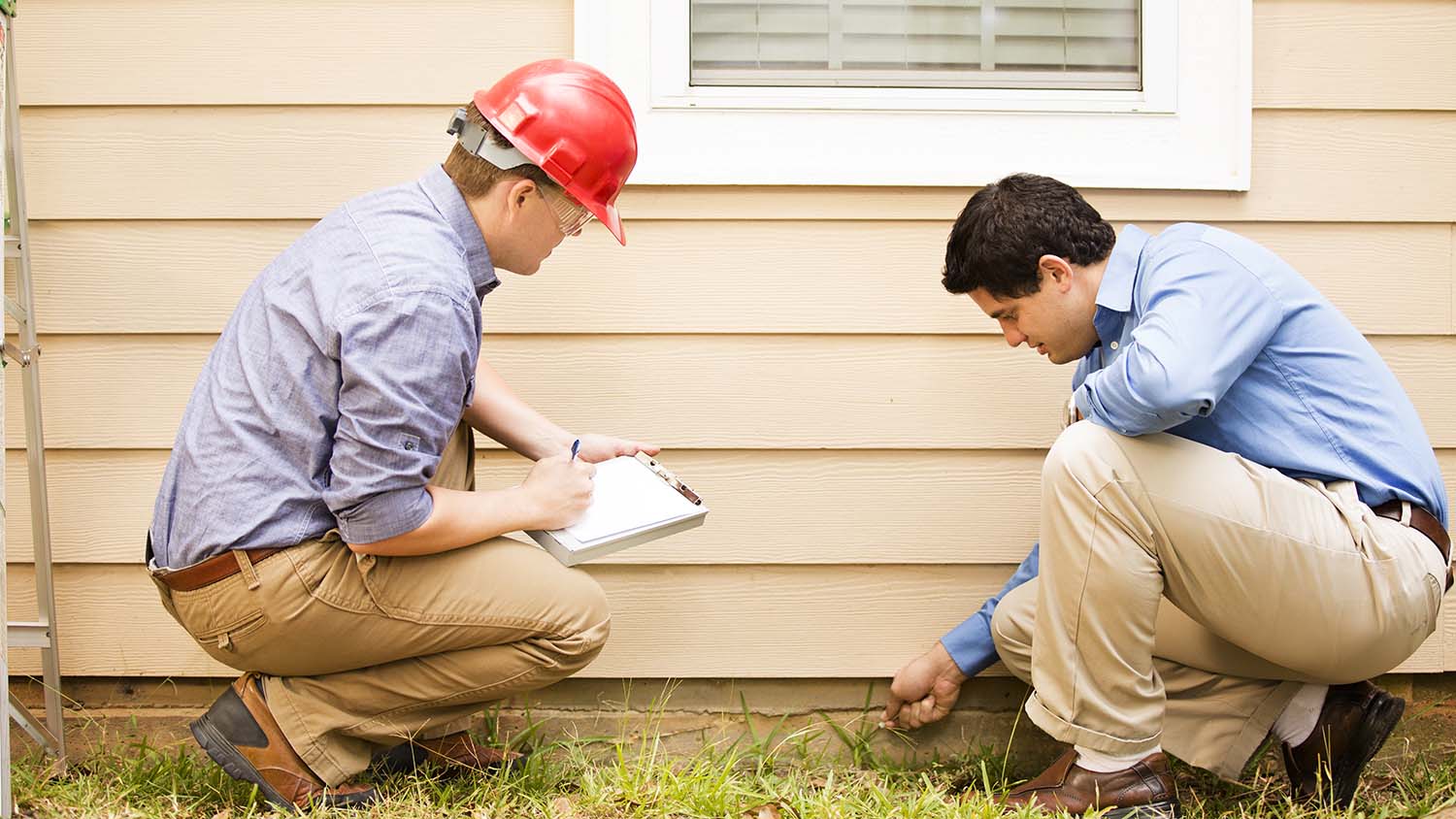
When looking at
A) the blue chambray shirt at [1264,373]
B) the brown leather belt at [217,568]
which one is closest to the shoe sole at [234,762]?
the brown leather belt at [217,568]

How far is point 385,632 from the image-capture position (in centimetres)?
192

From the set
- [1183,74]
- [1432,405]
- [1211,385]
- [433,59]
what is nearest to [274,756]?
[433,59]

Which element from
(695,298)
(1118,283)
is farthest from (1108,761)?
(695,298)

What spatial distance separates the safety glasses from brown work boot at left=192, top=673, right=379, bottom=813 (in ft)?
3.14

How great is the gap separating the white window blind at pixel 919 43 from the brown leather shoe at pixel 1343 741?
1.28 metres

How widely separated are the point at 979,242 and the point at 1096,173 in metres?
0.55

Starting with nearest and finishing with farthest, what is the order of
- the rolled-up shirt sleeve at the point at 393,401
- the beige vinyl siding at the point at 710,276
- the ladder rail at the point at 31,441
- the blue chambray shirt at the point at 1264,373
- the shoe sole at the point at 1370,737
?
the rolled-up shirt sleeve at the point at 393,401 → the blue chambray shirt at the point at 1264,373 → the shoe sole at the point at 1370,737 → the ladder rail at the point at 31,441 → the beige vinyl siding at the point at 710,276

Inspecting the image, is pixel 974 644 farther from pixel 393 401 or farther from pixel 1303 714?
pixel 393 401

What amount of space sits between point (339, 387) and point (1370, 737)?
1855mm

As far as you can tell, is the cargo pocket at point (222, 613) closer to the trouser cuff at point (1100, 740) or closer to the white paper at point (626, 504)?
the white paper at point (626, 504)

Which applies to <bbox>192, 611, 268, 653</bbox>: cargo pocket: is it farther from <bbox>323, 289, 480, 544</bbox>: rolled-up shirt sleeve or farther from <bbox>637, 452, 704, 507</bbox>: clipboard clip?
<bbox>637, 452, 704, 507</bbox>: clipboard clip

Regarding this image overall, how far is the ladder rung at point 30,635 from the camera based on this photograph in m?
2.35

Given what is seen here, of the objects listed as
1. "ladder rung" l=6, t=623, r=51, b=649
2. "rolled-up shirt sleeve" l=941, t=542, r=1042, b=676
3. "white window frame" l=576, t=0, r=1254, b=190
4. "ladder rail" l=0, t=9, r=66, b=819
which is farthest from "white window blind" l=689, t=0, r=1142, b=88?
"ladder rung" l=6, t=623, r=51, b=649

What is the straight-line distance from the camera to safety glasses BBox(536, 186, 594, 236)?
6.26 ft
